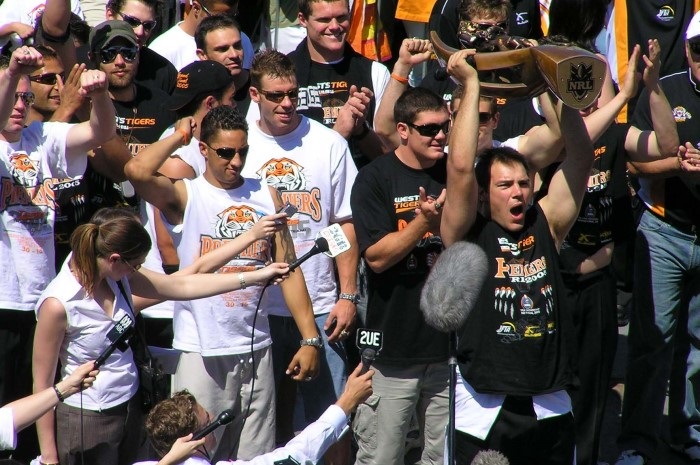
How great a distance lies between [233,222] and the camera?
19.6ft

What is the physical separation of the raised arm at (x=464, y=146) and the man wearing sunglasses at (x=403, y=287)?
0.79 meters

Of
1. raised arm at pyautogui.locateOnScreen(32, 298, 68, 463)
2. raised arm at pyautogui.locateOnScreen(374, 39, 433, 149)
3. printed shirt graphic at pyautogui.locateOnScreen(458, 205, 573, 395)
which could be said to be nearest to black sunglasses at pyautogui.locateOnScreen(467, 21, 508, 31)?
raised arm at pyautogui.locateOnScreen(374, 39, 433, 149)

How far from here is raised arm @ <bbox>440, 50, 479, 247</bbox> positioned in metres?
5.13

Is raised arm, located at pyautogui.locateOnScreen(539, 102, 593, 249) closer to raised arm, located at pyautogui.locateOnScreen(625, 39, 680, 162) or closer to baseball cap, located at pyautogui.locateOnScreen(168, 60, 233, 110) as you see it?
raised arm, located at pyautogui.locateOnScreen(625, 39, 680, 162)

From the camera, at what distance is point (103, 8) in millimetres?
8648

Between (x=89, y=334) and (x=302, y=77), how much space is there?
2.53m

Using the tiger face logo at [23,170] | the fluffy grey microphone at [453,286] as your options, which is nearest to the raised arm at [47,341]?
the tiger face logo at [23,170]

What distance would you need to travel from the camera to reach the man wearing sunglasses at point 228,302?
233 inches

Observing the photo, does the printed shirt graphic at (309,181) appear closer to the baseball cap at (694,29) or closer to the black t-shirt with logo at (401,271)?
the black t-shirt with logo at (401,271)

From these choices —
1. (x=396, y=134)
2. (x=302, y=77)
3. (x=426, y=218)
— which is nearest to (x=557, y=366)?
(x=426, y=218)

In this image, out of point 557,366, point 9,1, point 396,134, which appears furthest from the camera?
point 9,1

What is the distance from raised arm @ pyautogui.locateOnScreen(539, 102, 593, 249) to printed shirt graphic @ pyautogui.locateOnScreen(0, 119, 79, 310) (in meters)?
2.51

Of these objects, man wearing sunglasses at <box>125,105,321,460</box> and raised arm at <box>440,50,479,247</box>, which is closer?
raised arm at <box>440,50,479,247</box>

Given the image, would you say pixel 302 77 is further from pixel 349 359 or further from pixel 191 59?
pixel 349 359
